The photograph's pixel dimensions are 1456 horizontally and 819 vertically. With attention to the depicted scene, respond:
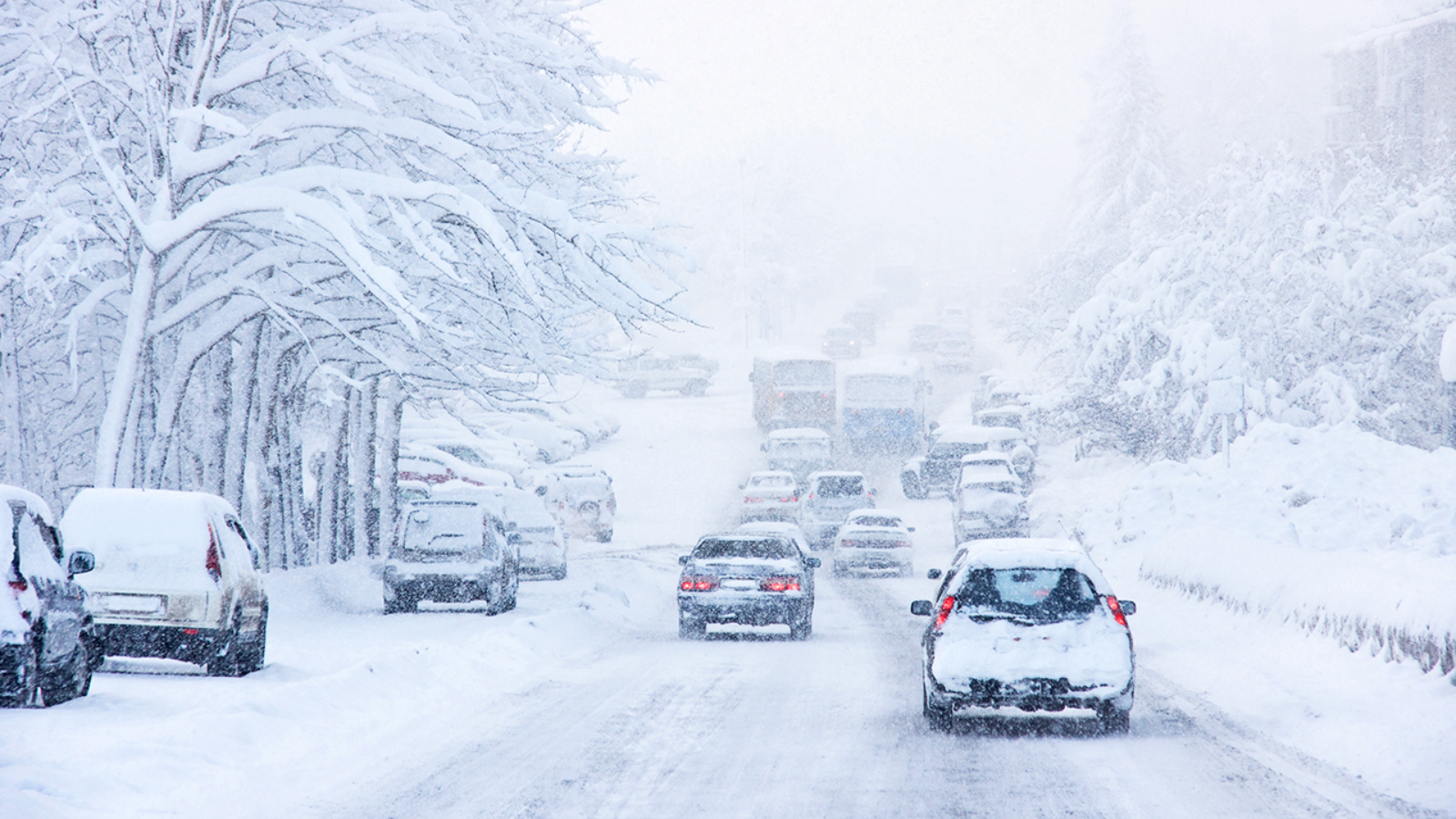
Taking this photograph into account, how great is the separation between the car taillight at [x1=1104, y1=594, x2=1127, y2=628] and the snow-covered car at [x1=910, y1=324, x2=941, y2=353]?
266 feet

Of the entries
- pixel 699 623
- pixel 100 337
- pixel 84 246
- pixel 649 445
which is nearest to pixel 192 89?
pixel 84 246

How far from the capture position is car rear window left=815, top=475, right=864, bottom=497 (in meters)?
39.8

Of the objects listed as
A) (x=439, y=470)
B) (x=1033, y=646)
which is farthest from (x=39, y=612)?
(x=439, y=470)

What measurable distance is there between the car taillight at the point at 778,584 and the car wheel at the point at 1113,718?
872 centimetres

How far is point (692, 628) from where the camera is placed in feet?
68.3

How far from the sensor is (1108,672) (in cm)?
1186

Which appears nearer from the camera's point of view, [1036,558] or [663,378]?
[1036,558]

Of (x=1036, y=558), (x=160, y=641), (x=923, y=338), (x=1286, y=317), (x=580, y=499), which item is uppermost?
(x=923, y=338)

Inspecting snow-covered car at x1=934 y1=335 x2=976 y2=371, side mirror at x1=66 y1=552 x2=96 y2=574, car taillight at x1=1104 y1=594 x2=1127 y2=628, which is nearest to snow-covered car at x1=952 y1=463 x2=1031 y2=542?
car taillight at x1=1104 y1=594 x2=1127 y2=628

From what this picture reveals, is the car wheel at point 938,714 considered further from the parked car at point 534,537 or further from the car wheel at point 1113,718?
the parked car at point 534,537

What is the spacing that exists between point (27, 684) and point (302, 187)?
6751 millimetres

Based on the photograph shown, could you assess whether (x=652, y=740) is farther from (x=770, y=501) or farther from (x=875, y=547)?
(x=770, y=501)

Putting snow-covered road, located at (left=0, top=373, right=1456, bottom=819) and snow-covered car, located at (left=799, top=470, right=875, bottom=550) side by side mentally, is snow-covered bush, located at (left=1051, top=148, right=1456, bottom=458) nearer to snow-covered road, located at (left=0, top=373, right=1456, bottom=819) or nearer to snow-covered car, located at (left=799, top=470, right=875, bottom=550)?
snow-covered car, located at (left=799, top=470, right=875, bottom=550)

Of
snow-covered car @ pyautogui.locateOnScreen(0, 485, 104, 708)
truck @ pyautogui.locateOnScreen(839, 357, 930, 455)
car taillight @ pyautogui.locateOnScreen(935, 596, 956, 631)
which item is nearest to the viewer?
snow-covered car @ pyautogui.locateOnScreen(0, 485, 104, 708)
